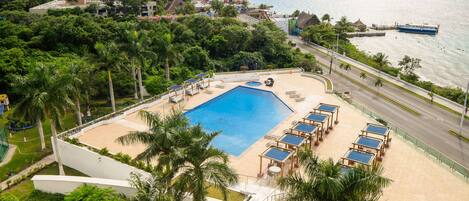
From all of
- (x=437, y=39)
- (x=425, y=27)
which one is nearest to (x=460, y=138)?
(x=437, y=39)

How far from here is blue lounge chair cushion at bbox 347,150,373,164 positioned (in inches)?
945

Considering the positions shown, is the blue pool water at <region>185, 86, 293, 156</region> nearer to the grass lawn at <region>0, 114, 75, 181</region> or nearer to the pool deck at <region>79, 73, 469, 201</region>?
the pool deck at <region>79, 73, 469, 201</region>

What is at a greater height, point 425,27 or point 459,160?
point 425,27

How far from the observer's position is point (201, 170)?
1552cm

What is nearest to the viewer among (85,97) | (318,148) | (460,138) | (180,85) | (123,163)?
(123,163)

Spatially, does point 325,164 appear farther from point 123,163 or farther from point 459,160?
point 459,160

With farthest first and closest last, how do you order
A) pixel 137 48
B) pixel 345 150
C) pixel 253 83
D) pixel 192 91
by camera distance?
pixel 253 83 → pixel 192 91 → pixel 137 48 → pixel 345 150

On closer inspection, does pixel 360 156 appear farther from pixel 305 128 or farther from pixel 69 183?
pixel 69 183

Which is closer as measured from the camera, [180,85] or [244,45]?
[180,85]

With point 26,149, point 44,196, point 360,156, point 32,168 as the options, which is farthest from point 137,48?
point 360,156

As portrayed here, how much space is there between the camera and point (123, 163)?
2488 cm

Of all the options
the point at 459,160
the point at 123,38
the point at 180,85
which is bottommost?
the point at 459,160

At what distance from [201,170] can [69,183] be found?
39.4 feet

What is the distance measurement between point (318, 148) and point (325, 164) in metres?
14.1
